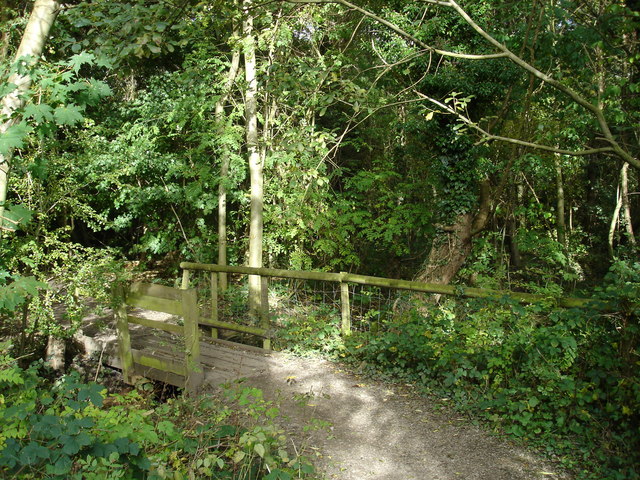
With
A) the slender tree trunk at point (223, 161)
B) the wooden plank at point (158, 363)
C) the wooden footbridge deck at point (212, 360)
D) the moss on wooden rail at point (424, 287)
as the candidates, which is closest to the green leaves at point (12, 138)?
the wooden footbridge deck at point (212, 360)

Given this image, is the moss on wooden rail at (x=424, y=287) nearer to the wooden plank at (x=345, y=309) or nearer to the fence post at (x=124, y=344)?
the wooden plank at (x=345, y=309)

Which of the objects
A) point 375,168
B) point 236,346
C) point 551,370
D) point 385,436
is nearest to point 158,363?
point 236,346

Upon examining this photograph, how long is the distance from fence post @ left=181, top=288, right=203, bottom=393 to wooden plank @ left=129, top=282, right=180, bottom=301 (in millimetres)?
195

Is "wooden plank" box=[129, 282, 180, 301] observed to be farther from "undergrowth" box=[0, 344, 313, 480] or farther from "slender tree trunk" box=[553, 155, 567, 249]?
"slender tree trunk" box=[553, 155, 567, 249]

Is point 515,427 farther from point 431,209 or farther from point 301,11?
point 301,11

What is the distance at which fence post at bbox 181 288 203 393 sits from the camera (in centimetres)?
508

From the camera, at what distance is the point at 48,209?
7254mm

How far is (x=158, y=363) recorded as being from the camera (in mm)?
5766

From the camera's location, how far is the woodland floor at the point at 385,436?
3.46 m

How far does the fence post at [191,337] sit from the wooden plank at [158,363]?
188 mm

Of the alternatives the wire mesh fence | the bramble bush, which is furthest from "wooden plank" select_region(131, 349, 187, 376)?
the bramble bush

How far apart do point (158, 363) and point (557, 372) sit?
441 cm

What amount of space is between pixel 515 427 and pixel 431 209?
23.8 ft

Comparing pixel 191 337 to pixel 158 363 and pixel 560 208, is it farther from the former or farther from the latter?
pixel 560 208
